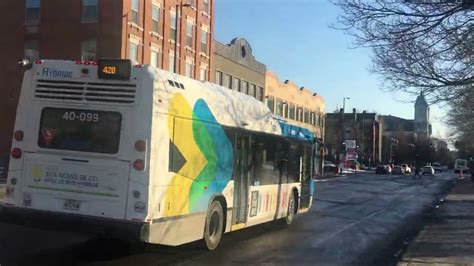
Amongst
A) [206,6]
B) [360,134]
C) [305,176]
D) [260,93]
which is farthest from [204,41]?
[360,134]

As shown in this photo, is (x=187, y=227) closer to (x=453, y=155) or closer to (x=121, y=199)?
(x=121, y=199)

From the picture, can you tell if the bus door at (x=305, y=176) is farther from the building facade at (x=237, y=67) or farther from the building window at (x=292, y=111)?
the building window at (x=292, y=111)

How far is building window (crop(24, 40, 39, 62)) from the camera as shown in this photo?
3884 cm

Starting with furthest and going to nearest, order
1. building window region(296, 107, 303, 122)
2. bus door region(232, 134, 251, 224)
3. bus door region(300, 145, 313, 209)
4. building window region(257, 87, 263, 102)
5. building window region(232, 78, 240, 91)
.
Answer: building window region(296, 107, 303, 122) → building window region(257, 87, 263, 102) → building window region(232, 78, 240, 91) → bus door region(300, 145, 313, 209) → bus door region(232, 134, 251, 224)

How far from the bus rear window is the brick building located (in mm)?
26622

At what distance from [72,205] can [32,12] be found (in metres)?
33.1

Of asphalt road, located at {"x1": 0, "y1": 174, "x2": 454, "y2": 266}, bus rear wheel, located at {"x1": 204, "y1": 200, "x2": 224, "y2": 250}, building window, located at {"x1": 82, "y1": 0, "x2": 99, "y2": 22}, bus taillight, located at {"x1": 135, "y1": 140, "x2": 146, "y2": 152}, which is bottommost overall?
asphalt road, located at {"x1": 0, "y1": 174, "x2": 454, "y2": 266}

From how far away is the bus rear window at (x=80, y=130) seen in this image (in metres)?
9.28

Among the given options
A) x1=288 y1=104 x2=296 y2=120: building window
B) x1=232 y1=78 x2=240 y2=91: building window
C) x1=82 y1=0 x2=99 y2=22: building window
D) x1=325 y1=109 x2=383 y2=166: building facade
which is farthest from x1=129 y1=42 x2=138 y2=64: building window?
x1=325 y1=109 x2=383 y2=166: building facade

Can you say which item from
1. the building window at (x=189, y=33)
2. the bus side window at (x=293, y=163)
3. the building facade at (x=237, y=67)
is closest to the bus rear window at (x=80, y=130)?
the bus side window at (x=293, y=163)

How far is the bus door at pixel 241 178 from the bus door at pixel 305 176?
4.46 metres

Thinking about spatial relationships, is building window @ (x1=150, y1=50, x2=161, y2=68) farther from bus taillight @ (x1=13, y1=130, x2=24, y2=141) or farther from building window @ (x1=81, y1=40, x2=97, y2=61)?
bus taillight @ (x1=13, y1=130, x2=24, y2=141)

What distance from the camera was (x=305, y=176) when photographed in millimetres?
17562

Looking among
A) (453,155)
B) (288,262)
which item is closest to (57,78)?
(288,262)
